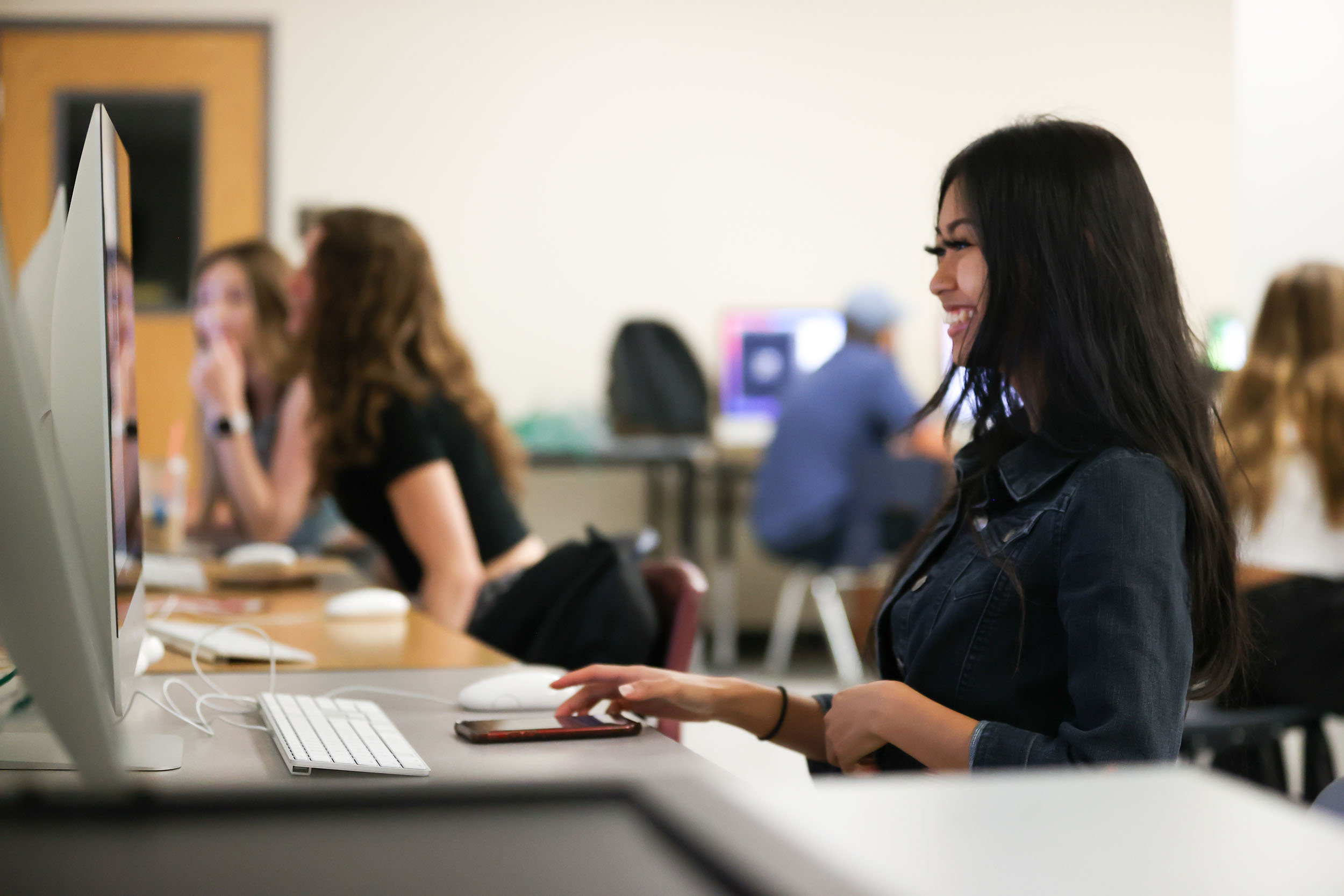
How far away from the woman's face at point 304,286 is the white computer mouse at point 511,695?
1282 millimetres

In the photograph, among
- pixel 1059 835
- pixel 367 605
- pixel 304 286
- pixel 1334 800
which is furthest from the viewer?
pixel 304 286

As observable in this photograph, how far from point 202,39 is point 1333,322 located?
4.16 metres

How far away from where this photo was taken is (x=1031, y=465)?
1111mm

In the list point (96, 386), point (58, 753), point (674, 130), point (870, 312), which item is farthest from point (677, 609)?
point (674, 130)

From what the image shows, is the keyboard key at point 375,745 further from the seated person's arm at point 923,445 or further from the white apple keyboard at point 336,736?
the seated person's arm at point 923,445

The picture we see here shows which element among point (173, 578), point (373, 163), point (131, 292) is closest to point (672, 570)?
point (131, 292)

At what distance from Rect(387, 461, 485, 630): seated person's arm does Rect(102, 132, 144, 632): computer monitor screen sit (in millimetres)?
969

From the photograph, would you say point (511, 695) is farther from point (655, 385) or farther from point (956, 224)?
point (655, 385)

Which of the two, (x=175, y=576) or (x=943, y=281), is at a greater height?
(x=943, y=281)

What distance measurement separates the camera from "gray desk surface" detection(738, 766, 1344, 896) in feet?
0.96

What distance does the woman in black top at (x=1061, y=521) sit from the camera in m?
0.96

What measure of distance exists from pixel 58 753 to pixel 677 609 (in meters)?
0.86

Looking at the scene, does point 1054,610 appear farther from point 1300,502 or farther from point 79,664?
point 1300,502

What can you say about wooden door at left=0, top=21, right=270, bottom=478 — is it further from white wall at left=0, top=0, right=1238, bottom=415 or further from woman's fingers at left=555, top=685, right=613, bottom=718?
woman's fingers at left=555, top=685, right=613, bottom=718
